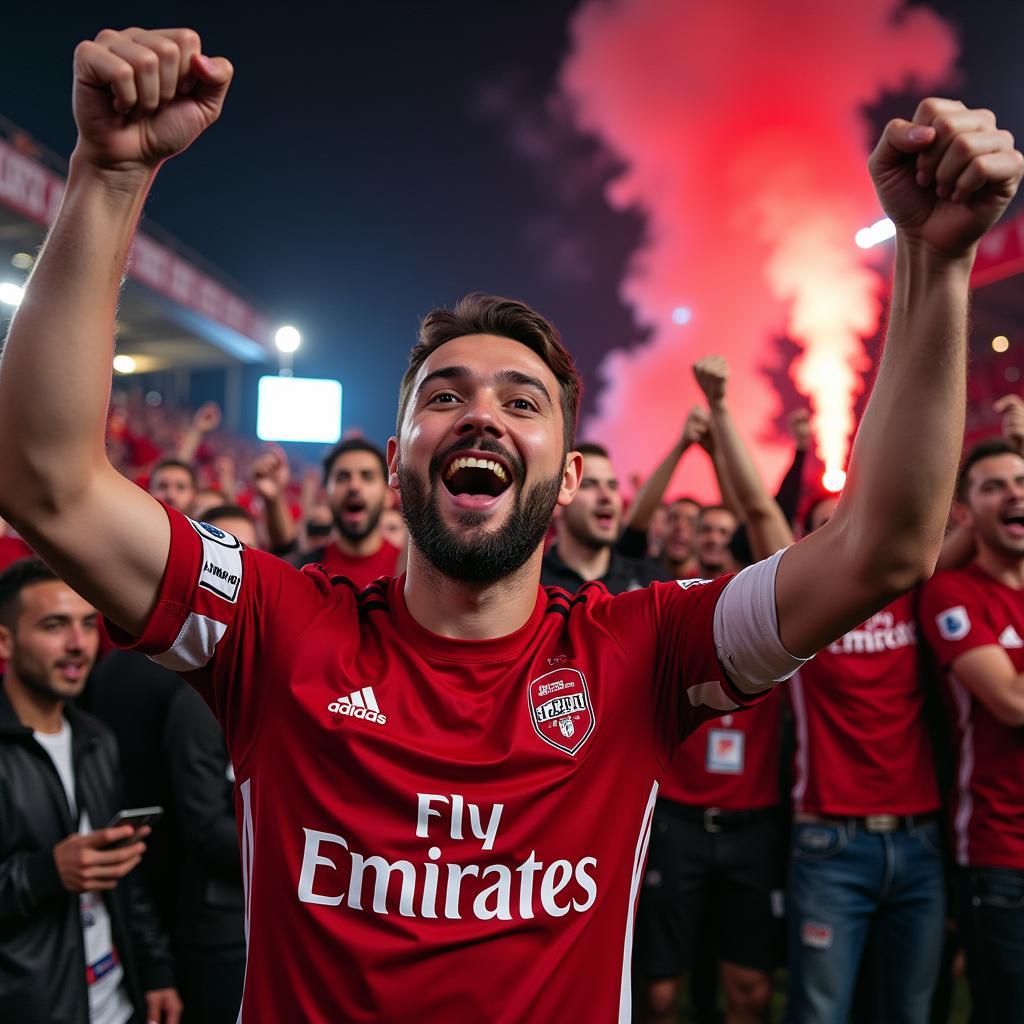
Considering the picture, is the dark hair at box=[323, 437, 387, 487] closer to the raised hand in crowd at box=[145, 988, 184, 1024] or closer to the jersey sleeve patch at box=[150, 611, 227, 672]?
the raised hand in crowd at box=[145, 988, 184, 1024]

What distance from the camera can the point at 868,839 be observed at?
10.4 feet

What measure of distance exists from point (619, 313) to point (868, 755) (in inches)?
1345

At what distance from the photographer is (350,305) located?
45375mm

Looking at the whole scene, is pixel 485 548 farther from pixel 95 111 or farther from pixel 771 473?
pixel 771 473

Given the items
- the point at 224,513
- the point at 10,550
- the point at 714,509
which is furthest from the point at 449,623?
the point at 10,550

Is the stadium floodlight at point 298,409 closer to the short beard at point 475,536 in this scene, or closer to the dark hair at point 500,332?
the dark hair at point 500,332

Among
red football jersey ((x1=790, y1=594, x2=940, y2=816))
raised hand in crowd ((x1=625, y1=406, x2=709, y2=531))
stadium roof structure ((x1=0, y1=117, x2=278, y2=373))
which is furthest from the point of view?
stadium roof structure ((x1=0, y1=117, x2=278, y2=373))

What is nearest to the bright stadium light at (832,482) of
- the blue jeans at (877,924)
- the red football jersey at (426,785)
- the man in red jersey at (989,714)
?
the man in red jersey at (989,714)

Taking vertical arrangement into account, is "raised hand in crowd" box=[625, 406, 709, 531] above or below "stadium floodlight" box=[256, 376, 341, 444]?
below

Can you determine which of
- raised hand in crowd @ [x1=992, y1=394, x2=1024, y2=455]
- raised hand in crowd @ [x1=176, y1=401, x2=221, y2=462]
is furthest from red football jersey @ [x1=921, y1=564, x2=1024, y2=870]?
raised hand in crowd @ [x1=176, y1=401, x2=221, y2=462]

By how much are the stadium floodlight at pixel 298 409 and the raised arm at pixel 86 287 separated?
9298 mm

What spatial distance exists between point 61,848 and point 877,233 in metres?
2.33

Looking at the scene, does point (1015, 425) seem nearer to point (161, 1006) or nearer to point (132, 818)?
point (132, 818)

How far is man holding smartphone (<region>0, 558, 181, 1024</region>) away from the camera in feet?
7.30
